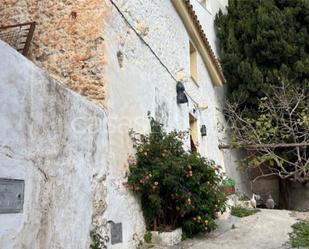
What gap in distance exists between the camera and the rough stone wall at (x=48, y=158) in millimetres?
2891

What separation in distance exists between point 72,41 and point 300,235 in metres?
4.63

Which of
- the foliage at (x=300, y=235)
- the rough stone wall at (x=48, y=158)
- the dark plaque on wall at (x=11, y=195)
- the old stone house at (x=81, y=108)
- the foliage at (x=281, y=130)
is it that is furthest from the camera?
the foliage at (x=281, y=130)

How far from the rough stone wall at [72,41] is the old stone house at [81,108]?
13 millimetres

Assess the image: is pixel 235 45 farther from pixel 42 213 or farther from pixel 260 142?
pixel 42 213

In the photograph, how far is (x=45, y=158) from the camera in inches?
130

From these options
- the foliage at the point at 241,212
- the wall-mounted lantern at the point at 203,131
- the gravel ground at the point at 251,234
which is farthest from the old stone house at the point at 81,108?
the wall-mounted lantern at the point at 203,131

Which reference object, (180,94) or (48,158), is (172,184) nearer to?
(48,158)

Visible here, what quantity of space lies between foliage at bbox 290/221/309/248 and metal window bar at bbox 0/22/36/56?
4668 millimetres

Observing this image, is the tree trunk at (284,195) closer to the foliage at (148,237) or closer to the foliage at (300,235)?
the foliage at (300,235)

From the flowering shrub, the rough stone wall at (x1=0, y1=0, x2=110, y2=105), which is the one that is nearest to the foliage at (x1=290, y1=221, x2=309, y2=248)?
the flowering shrub

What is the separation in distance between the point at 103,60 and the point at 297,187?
459 inches

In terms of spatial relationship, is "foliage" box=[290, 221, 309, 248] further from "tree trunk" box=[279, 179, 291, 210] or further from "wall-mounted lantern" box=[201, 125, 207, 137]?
"tree trunk" box=[279, 179, 291, 210]

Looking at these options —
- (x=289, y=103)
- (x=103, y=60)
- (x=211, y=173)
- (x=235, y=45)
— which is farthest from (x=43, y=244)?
(x=235, y=45)

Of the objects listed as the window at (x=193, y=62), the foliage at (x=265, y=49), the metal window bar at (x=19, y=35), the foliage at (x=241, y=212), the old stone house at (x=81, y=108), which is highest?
the foliage at (x=265, y=49)
